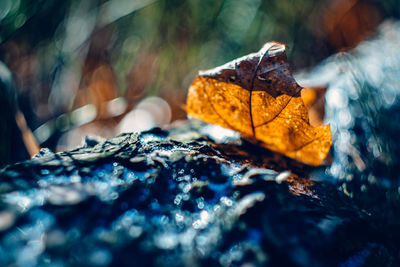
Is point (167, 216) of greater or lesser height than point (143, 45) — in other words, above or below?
below

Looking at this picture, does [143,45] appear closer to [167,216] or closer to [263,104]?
[263,104]

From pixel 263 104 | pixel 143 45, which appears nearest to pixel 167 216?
pixel 263 104

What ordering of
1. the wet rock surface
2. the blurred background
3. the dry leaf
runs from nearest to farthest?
the wet rock surface
the dry leaf
the blurred background

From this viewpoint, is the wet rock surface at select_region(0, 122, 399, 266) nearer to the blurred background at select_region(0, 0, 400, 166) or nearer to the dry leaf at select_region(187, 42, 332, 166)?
the dry leaf at select_region(187, 42, 332, 166)

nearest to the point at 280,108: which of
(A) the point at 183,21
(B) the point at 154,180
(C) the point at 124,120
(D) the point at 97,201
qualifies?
(B) the point at 154,180

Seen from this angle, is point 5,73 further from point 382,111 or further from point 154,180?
point 382,111

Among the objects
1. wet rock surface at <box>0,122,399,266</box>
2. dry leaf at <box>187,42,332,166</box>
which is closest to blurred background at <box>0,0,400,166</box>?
dry leaf at <box>187,42,332,166</box>
